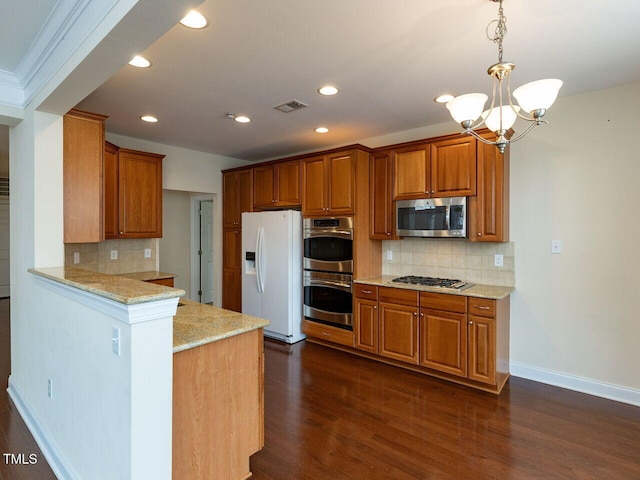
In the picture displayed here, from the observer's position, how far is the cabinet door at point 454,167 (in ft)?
10.8

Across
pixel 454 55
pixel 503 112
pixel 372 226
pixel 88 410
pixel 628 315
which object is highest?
pixel 454 55

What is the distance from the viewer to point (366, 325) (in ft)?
12.4

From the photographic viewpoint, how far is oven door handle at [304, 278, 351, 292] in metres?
3.97

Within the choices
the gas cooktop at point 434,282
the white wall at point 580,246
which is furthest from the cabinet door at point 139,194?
the white wall at point 580,246

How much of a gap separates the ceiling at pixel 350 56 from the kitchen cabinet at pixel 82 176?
392mm

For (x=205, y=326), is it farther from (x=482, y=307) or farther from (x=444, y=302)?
(x=482, y=307)

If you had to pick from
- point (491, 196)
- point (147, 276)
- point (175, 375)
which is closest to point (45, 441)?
point (175, 375)

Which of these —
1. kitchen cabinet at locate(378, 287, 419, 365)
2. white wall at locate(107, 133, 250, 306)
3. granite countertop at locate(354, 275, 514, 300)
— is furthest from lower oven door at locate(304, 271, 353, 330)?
white wall at locate(107, 133, 250, 306)

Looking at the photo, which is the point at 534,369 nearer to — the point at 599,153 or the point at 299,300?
the point at 599,153

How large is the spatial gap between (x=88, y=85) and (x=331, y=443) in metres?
2.63

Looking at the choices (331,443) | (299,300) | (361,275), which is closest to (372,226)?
(361,275)

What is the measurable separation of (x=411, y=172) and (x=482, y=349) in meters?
1.84

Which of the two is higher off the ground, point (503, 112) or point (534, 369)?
point (503, 112)

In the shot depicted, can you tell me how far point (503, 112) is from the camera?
1921 mm
